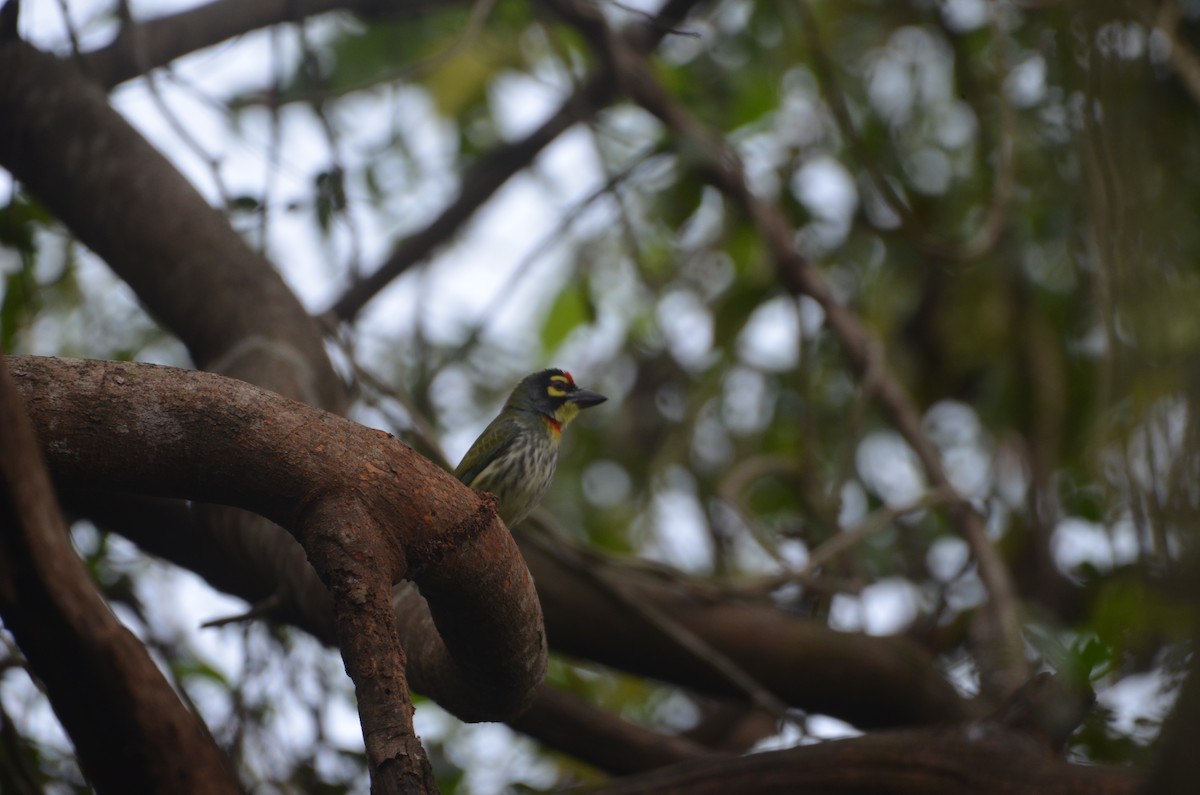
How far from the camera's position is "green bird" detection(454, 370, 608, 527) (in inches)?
154

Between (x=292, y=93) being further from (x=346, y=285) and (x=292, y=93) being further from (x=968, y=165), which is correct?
(x=968, y=165)

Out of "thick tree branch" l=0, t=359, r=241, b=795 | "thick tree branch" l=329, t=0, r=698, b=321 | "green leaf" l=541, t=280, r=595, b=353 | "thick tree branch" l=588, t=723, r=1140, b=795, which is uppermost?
"thick tree branch" l=329, t=0, r=698, b=321

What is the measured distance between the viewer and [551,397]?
14.7 feet

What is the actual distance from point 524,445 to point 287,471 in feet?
6.61

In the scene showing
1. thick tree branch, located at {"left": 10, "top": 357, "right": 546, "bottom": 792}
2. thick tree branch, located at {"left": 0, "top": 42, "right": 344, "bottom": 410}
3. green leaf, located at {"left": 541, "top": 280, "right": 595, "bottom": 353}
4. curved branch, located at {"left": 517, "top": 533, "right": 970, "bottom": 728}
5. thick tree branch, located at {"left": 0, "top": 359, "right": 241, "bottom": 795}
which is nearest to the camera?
thick tree branch, located at {"left": 0, "top": 359, "right": 241, "bottom": 795}

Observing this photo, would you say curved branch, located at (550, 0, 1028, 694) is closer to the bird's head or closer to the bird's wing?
the bird's head

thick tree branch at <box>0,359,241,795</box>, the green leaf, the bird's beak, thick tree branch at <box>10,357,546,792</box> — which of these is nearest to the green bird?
the bird's beak

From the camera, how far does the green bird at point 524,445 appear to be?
3.92 meters

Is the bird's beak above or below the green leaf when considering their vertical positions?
below

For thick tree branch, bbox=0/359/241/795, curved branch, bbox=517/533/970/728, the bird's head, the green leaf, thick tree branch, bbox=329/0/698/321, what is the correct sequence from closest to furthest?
thick tree branch, bbox=0/359/241/795 < curved branch, bbox=517/533/970/728 < the bird's head < thick tree branch, bbox=329/0/698/321 < the green leaf

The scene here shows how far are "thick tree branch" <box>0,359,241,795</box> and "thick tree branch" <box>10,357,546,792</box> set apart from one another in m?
0.39

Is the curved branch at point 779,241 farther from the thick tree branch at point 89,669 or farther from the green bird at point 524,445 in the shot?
the thick tree branch at point 89,669

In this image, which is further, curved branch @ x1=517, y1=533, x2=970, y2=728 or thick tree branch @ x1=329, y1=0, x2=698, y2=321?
thick tree branch @ x1=329, y1=0, x2=698, y2=321

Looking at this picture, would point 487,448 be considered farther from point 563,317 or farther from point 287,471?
point 563,317
